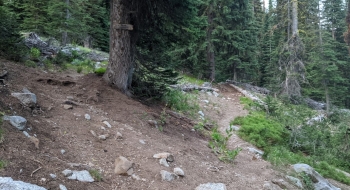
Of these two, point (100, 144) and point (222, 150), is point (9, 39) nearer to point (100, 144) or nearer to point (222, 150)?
point (100, 144)

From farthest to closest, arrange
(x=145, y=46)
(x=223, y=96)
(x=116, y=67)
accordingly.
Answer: (x=223, y=96) → (x=145, y=46) → (x=116, y=67)

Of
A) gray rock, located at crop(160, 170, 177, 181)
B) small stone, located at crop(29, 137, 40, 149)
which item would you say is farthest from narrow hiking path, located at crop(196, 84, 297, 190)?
small stone, located at crop(29, 137, 40, 149)

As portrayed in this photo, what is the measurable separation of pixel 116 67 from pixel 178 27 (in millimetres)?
2047

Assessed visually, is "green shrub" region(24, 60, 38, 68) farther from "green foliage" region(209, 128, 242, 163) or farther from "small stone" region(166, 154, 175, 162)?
"green foliage" region(209, 128, 242, 163)

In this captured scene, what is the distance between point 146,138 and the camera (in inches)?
208

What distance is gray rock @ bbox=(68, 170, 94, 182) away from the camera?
10.8ft

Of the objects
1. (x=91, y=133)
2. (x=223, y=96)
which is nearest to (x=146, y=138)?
(x=91, y=133)

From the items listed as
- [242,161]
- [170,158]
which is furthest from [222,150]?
[170,158]

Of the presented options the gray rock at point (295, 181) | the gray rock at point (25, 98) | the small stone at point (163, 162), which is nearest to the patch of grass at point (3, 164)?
the gray rock at point (25, 98)

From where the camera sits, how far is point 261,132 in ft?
29.0

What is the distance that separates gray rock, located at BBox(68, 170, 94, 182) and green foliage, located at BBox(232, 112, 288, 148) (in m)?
5.73

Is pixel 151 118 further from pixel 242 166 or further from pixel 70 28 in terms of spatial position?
pixel 70 28

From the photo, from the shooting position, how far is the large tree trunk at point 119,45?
22.1 feet

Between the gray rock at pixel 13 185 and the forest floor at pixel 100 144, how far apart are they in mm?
182
